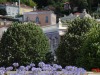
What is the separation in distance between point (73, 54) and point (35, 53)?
266 cm

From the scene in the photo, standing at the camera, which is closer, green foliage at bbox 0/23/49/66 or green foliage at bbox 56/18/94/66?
green foliage at bbox 0/23/49/66

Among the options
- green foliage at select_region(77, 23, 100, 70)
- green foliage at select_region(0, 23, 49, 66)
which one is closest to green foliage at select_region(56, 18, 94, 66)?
green foliage at select_region(0, 23, 49, 66)

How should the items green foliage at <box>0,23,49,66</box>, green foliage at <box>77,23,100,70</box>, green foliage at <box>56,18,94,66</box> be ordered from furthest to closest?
green foliage at <box>56,18,94,66</box>
green foliage at <box>0,23,49,66</box>
green foliage at <box>77,23,100,70</box>

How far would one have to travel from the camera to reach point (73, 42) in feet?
104

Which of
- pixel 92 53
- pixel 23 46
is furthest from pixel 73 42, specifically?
pixel 92 53

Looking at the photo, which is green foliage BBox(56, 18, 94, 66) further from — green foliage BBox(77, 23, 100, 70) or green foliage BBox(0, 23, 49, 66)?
green foliage BBox(77, 23, 100, 70)

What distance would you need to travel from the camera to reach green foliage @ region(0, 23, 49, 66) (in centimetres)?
3033

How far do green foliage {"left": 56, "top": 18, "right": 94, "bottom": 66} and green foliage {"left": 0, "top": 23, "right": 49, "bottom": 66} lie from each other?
1.29 metres

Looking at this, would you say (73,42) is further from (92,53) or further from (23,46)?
(92,53)

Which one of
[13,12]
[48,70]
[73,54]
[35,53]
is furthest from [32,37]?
[13,12]

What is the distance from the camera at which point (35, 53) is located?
101 feet

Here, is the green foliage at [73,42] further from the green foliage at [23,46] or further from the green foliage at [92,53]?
the green foliage at [92,53]

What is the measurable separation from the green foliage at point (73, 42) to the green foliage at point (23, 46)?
129 centimetres

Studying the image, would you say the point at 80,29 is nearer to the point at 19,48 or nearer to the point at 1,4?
the point at 19,48
